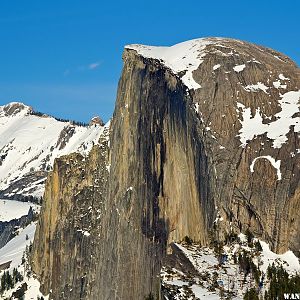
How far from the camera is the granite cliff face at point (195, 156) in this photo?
107688 mm


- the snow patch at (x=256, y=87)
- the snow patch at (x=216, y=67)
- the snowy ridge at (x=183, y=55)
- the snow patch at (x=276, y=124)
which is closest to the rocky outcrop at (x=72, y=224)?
the snowy ridge at (x=183, y=55)

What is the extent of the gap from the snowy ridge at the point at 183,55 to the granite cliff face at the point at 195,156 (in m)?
0.26

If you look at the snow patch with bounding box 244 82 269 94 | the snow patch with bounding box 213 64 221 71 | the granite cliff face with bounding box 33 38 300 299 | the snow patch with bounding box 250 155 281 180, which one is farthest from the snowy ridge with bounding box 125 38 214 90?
the snow patch with bounding box 250 155 281 180

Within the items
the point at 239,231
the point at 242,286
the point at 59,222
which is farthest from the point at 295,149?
the point at 59,222

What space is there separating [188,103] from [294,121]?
56.6 feet

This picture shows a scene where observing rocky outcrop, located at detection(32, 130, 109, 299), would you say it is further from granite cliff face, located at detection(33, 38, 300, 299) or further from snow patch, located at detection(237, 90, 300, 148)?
snow patch, located at detection(237, 90, 300, 148)

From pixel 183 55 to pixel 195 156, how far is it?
25.6m

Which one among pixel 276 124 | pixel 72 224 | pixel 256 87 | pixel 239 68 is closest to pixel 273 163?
pixel 276 124

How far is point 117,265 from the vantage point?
125 m

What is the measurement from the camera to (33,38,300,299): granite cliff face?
108 metres

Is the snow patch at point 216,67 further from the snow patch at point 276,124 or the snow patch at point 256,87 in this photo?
the snow patch at point 276,124

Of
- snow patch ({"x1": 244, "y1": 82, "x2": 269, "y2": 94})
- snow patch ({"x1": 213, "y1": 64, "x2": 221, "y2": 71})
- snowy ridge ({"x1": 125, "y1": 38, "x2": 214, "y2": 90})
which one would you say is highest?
snowy ridge ({"x1": 125, "y1": 38, "x2": 214, "y2": 90})

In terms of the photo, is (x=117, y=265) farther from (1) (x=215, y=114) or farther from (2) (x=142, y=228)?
(1) (x=215, y=114)

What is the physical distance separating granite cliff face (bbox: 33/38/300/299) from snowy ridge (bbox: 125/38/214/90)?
0.85ft
